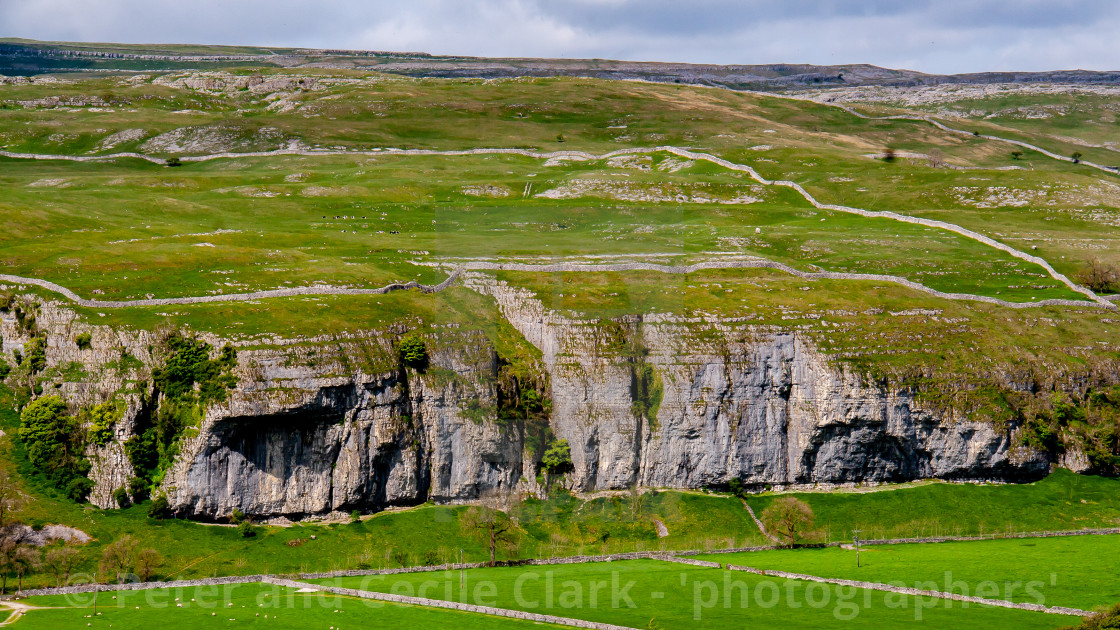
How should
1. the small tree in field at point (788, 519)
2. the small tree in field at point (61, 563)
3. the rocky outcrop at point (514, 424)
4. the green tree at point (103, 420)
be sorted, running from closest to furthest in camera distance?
the small tree in field at point (61, 563) → the green tree at point (103, 420) → the rocky outcrop at point (514, 424) → the small tree in field at point (788, 519)

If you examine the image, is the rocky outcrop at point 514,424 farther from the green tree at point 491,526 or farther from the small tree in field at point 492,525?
the green tree at point 491,526

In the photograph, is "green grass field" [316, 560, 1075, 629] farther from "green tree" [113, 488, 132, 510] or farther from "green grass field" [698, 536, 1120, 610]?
"green tree" [113, 488, 132, 510]

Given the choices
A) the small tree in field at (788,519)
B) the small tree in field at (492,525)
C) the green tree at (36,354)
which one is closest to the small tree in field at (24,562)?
the green tree at (36,354)

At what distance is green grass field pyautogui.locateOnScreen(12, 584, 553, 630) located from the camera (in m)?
69.2

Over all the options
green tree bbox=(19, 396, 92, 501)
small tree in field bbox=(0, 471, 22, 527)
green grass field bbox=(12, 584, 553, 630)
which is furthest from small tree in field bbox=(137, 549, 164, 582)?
small tree in field bbox=(0, 471, 22, 527)

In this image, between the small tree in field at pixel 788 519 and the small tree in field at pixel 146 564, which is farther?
the small tree in field at pixel 788 519

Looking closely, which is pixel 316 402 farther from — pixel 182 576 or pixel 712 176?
pixel 712 176

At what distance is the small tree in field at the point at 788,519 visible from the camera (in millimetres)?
96062

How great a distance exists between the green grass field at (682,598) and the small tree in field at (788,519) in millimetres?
12212

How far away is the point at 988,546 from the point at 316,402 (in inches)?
2642

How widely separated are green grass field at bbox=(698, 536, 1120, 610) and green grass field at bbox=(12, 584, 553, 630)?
30.7 meters

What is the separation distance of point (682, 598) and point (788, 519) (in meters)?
23.4

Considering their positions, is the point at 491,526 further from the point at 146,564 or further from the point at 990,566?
the point at 990,566

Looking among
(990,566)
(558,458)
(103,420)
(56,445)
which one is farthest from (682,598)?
(56,445)
